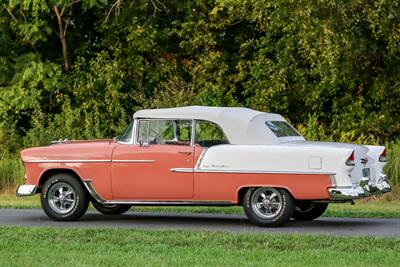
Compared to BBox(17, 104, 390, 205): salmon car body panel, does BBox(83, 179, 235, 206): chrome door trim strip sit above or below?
below

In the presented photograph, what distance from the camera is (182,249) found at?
11.0 m

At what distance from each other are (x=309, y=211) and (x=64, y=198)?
3652mm

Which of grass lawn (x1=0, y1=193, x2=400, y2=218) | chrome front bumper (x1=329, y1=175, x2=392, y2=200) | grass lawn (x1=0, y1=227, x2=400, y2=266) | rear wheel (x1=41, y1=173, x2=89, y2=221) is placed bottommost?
grass lawn (x1=0, y1=193, x2=400, y2=218)

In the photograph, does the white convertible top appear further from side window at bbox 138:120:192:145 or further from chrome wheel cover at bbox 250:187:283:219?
chrome wheel cover at bbox 250:187:283:219

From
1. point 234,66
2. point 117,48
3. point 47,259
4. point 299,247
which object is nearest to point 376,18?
point 234,66

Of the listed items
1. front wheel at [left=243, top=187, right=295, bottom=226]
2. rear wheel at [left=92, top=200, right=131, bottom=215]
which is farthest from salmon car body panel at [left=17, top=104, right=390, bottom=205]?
rear wheel at [left=92, top=200, right=131, bottom=215]

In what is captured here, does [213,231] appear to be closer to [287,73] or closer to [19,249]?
[19,249]

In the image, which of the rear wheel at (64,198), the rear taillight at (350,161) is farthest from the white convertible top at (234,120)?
the rear wheel at (64,198)

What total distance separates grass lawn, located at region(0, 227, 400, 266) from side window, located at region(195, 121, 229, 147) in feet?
6.36

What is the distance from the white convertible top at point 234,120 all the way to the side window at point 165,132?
91 mm

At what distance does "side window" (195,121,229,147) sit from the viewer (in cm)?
1439

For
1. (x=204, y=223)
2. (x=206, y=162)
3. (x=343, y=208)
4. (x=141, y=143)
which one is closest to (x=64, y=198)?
(x=141, y=143)

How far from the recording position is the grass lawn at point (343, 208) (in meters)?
16.1

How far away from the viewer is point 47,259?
10.3 meters
